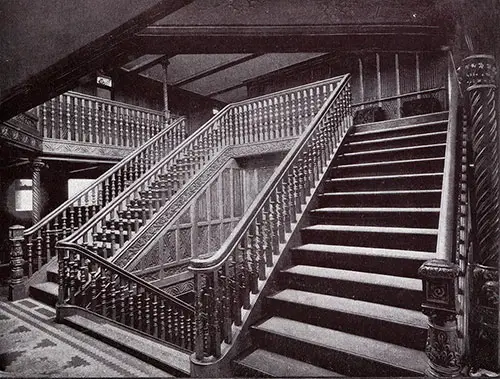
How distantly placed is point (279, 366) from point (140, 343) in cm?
167

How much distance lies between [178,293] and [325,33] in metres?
5.43

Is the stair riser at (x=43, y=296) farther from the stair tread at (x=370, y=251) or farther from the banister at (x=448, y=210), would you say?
the banister at (x=448, y=210)

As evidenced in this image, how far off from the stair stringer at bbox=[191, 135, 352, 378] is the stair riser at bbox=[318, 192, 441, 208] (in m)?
0.19

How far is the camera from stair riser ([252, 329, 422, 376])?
2189 millimetres

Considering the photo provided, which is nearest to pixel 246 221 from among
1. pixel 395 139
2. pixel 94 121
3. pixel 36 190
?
pixel 395 139

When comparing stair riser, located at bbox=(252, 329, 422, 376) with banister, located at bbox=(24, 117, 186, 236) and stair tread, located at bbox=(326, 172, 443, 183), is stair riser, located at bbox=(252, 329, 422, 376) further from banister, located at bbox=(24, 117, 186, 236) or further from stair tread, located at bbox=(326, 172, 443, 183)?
banister, located at bbox=(24, 117, 186, 236)

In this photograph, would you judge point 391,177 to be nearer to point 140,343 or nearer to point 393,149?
point 393,149

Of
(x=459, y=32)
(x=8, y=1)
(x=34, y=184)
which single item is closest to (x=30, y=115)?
(x=34, y=184)

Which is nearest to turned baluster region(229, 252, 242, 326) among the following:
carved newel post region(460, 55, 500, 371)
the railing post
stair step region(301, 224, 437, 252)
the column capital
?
stair step region(301, 224, 437, 252)

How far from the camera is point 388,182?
13.5ft

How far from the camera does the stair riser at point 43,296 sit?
16.3ft

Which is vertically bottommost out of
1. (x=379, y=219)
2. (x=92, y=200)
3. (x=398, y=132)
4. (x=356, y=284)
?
(x=356, y=284)

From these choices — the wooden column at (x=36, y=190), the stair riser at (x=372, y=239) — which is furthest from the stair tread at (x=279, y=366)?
the wooden column at (x=36, y=190)

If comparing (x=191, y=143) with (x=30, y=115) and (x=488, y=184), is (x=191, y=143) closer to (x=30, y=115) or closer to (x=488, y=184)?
(x=30, y=115)
